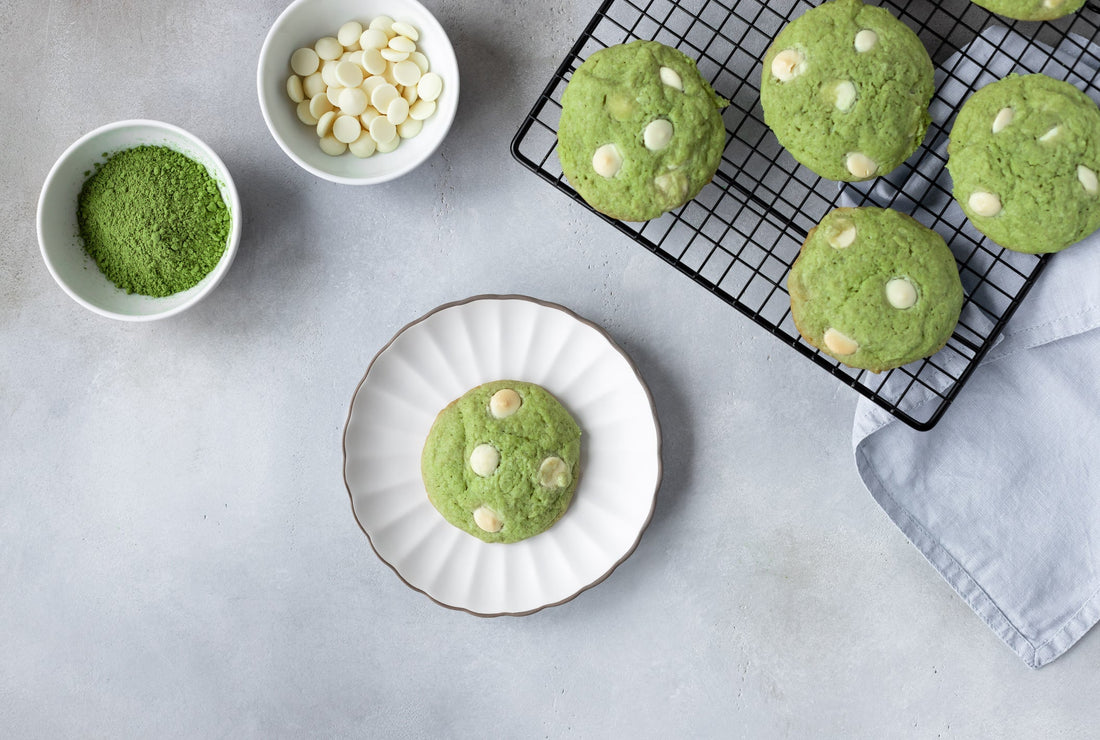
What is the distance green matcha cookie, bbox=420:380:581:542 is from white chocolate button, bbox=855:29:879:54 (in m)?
0.93

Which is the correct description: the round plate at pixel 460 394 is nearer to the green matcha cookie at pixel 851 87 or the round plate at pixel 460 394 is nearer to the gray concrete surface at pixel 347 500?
the gray concrete surface at pixel 347 500

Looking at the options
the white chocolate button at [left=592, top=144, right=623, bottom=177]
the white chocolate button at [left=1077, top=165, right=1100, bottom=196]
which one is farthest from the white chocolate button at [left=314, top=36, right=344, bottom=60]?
the white chocolate button at [left=1077, top=165, right=1100, bottom=196]

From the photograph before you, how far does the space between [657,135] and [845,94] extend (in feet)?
1.15

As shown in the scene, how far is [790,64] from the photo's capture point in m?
1.53

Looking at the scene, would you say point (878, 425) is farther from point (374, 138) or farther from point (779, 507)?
point (374, 138)

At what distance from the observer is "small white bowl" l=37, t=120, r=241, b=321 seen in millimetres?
1801

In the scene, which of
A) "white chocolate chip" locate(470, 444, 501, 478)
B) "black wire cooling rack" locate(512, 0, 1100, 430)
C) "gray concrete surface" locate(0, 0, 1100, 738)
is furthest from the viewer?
"gray concrete surface" locate(0, 0, 1100, 738)

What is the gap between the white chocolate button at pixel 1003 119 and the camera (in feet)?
4.93

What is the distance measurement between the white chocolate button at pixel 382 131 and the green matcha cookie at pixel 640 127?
442 millimetres

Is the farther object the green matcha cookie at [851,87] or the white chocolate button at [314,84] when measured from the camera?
the white chocolate button at [314,84]

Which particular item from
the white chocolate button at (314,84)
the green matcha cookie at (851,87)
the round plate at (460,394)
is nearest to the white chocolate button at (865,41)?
the green matcha cookie at (851,87)

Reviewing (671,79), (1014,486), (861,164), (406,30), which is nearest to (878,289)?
(861,164)

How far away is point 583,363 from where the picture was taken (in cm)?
185

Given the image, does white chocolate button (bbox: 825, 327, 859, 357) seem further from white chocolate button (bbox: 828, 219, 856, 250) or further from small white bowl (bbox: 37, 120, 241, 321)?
small white bowl (bbox: 37, 120, 241, 321)
